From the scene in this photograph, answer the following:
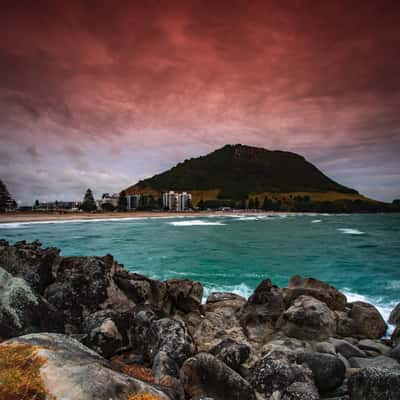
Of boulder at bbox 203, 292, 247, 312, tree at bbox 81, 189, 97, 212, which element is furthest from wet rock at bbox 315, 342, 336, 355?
tree at bbox 81, 189, 97, 212

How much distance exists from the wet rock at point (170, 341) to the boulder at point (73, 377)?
7.72 feet

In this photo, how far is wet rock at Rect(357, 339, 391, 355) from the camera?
21.5 feet

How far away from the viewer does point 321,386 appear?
15.0 ft

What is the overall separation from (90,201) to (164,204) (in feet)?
167

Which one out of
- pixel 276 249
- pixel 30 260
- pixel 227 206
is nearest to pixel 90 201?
pixel 227 206

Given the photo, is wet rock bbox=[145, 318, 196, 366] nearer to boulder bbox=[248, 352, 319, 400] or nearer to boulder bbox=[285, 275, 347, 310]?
boulder bbox=[248, 352, 319, 400]

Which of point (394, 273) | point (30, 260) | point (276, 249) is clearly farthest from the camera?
point (276, 249)

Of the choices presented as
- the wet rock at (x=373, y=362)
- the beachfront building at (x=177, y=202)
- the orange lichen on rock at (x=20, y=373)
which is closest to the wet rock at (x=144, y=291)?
the wet rock at (x=373, y=362)

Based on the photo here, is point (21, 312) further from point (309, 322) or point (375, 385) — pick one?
point (309, 322)

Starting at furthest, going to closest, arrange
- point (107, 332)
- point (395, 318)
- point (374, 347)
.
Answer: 1. point (395, 318)
2. point (374, 347)
3. point (107, 332)

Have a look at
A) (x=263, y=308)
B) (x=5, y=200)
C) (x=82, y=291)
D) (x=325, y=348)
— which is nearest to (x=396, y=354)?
(x=325, y=348)

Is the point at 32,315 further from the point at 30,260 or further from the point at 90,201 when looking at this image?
the point at 90,201

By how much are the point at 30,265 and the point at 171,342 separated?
614cm

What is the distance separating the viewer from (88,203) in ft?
468
